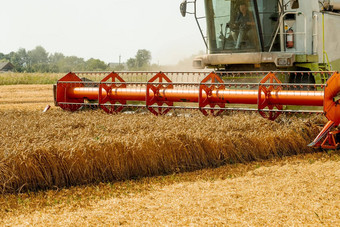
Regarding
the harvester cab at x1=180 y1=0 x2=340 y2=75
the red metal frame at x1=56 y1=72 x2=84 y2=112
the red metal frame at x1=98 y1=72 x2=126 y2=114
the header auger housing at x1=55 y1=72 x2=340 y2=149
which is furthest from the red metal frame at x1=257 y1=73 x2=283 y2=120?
the red metal frame at x1=56 y1=72 x2=84 y2=112

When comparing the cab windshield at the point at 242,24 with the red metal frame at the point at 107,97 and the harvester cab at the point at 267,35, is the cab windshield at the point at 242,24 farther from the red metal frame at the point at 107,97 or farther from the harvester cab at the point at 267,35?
the red metal frame at the point at 107,97

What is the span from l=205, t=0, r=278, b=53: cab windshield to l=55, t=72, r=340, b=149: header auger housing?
128cm

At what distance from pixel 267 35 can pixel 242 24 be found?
0.48 metres

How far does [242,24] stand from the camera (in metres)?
7.76

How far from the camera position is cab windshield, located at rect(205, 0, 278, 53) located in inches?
300

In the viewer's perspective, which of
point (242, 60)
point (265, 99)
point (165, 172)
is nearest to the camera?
point (165, 172)

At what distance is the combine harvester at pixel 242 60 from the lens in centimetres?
663

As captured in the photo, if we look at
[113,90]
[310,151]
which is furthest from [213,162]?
[113,90]

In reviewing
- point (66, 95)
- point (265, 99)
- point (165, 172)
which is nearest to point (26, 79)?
point (66, 95)

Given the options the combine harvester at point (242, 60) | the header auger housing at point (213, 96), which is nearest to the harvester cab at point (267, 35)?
the combine harvester at point (242, 60)

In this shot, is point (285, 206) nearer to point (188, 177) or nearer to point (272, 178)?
point (272, 178)

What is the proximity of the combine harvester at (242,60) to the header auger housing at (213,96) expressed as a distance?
2cm

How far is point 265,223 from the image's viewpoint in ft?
9.70

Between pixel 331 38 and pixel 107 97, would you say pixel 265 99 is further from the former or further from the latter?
pixel 331 38
